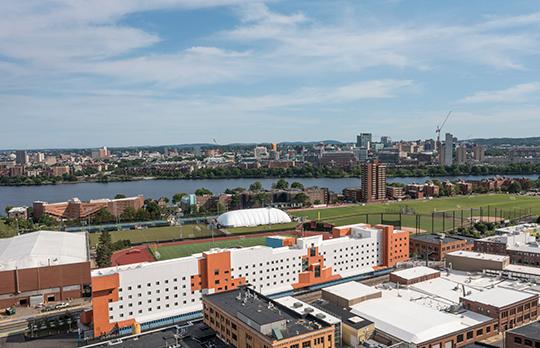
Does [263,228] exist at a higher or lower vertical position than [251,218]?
lower

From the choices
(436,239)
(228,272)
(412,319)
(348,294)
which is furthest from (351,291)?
(436,239)

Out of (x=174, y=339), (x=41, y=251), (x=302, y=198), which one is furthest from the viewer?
(x=302, y=198)

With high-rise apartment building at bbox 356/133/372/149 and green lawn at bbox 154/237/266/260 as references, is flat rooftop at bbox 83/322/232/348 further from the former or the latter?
high-rise apartment building at bbox 356/133/372/149

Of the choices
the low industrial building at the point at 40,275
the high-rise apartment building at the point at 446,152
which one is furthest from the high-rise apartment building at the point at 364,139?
the low industrial building at the point at 40,275

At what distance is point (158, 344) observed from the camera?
13102 millimetres

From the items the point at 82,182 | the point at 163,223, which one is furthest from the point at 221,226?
the point at 82,182

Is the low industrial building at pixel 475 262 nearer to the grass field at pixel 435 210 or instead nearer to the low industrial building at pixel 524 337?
the low industrial building at pixel 524 337

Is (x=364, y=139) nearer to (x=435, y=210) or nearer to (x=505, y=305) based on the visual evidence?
(x=435, y=210)

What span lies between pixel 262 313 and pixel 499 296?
1065cm

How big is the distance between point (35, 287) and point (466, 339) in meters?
20.9

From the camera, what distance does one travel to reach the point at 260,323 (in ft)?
41.8

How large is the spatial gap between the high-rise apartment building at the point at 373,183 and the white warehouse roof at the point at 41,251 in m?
38.9

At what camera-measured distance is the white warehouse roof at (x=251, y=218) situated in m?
42.7

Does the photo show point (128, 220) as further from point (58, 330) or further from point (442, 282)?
point (442, 282)
